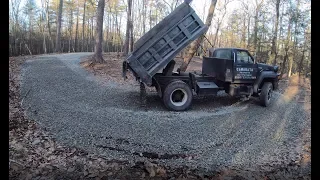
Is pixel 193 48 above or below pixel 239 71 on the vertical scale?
above

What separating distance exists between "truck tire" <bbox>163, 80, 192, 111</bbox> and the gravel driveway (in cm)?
27

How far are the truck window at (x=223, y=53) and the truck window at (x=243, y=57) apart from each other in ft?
0.86

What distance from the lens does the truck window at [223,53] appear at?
6.82m

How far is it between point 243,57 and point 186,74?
1.82 meters

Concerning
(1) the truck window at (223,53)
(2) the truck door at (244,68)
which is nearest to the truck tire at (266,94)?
(2) the truck door at (244,68)

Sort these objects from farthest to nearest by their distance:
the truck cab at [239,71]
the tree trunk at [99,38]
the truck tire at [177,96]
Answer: the tree trunk at [99,38]
the truck cab at [239,71]
the truck tire at [177,96]

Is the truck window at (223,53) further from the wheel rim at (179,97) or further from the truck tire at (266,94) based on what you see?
the wheel rim at (179,97)

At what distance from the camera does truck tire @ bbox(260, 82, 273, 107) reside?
6.77 metres

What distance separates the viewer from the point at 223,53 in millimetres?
6941

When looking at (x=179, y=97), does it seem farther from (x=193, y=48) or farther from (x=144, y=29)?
(x=144, y=29)

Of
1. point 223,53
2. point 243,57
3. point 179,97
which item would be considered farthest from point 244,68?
point 179,97

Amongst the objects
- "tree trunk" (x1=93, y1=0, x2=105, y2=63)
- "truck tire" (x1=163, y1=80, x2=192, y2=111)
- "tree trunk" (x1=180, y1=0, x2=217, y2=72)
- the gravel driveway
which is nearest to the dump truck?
"truck tire" (x1=163, y1=80, x2=192, y2=111)

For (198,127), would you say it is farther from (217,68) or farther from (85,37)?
(85,37)
